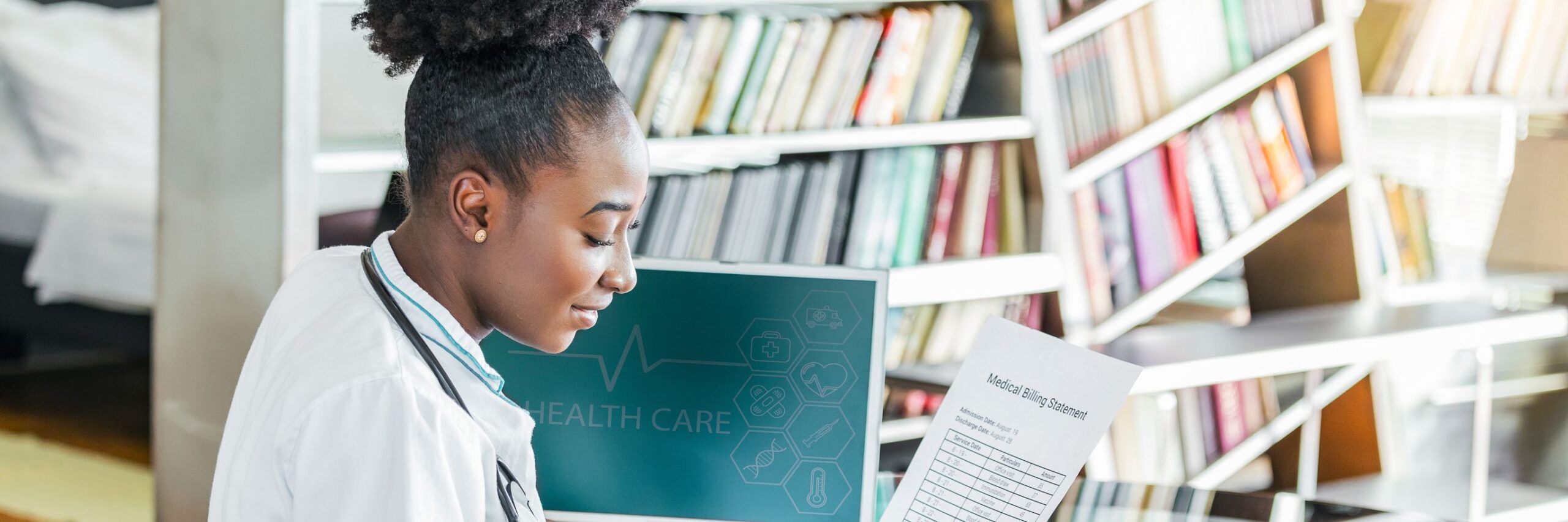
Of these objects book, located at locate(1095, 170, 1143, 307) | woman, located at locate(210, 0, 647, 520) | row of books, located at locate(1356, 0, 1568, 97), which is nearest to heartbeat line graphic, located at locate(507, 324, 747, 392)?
woman, located at locate(210, 0, 647, 520)

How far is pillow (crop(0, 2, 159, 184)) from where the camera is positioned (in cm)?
331

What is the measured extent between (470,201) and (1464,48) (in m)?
2.62

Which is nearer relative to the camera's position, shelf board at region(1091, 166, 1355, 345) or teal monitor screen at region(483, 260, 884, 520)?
teal monitor screen at region(483, 260, 884, 520)

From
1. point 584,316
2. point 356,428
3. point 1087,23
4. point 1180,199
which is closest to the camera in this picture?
point 356,428

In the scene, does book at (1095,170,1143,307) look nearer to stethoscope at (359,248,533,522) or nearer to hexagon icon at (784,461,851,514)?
hexagon icon at (784,461,851,514)

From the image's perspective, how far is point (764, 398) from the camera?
3.83 ft

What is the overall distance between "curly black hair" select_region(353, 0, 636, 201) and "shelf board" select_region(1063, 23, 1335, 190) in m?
1.41

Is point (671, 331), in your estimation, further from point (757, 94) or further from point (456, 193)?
point (757, 94)

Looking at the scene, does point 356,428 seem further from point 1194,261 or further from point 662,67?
point 1194,261

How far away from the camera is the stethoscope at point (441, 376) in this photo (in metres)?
0.77

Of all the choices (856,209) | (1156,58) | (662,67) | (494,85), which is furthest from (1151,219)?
(494,85)

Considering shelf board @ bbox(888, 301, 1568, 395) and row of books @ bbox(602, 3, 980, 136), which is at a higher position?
row of books @ bbox(602, 3, 980, 136)

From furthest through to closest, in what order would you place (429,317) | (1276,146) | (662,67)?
1. (1276,146)
2. (662,67)
3. (429,317)

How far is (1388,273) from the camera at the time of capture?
2.70 m
